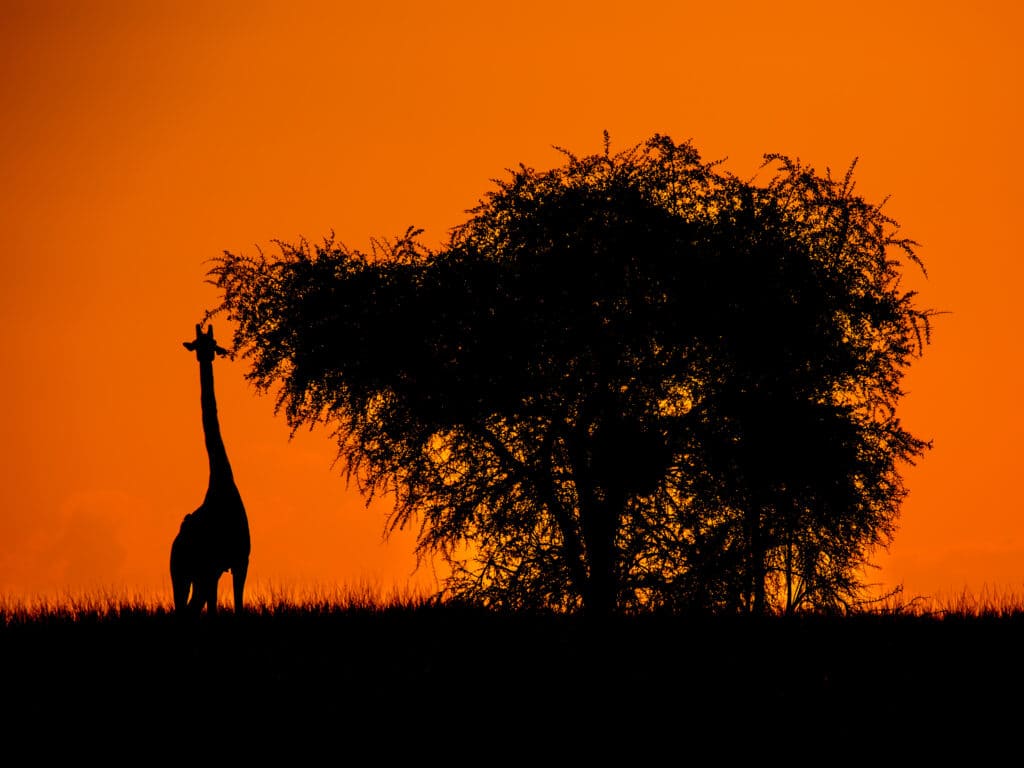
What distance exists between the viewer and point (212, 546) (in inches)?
607

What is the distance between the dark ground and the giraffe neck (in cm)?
191

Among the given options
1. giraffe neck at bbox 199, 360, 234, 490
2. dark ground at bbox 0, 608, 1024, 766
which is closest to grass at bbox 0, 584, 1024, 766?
dark ground at bbox 0, 608, 1024, 766

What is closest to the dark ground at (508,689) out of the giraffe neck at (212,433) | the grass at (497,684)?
the grass at (497,684)

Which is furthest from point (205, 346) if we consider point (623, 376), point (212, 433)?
point (623, 376)

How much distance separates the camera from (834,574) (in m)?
21.1

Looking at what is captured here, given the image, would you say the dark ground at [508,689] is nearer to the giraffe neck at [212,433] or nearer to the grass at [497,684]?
the grass at [497,684]

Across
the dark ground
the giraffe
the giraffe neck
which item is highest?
the giraffe neck

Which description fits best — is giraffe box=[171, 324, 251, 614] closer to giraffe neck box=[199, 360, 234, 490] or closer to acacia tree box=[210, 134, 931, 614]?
giraffe neck box=[199, 360, 234, 490]

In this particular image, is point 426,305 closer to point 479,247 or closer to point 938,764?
point 479,247

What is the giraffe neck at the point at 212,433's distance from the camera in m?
16.1

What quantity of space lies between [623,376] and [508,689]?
8013mm

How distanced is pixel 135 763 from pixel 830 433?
12652mm

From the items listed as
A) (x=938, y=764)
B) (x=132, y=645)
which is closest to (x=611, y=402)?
(x=132, y=645)

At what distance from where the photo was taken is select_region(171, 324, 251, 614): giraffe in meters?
15.5
